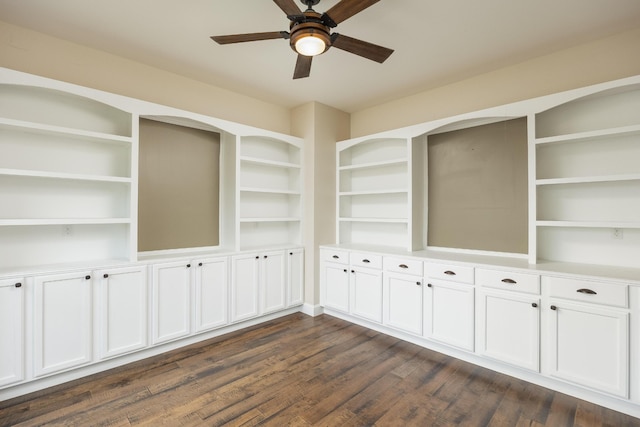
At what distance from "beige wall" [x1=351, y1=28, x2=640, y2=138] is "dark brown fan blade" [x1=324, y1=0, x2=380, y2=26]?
6.92 feet

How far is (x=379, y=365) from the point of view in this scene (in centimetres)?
278

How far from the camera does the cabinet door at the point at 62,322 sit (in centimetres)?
232

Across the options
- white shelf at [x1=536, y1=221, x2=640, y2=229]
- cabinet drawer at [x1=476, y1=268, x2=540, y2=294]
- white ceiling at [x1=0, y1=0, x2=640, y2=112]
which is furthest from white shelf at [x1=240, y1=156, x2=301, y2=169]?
white shelf at [x1=536, y1=221, x2=640, y2=229]

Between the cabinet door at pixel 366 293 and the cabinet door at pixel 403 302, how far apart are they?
93mm

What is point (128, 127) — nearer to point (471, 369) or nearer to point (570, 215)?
point (471, 369)

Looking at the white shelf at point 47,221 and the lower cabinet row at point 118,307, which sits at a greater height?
the white shelf at point 47,221

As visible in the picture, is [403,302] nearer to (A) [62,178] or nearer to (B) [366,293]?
(B) [366,293]

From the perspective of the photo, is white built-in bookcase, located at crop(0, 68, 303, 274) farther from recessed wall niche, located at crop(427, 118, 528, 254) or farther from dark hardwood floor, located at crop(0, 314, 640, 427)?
recessed wall niche, located at crop(427, 118, 528, 254)

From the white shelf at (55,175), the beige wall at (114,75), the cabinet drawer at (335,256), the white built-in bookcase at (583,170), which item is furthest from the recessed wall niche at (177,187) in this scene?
the white built-in bookcase at (583,170)

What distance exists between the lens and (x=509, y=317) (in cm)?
259

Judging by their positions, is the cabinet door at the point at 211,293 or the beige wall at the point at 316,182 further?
the beige wall at the point at 316,182

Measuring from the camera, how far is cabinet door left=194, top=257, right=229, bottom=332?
3.20 metres

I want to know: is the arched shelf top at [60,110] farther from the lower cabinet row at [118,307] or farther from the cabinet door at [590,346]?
the cabinet door at [590,346]

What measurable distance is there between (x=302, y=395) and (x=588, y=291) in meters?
2.24
